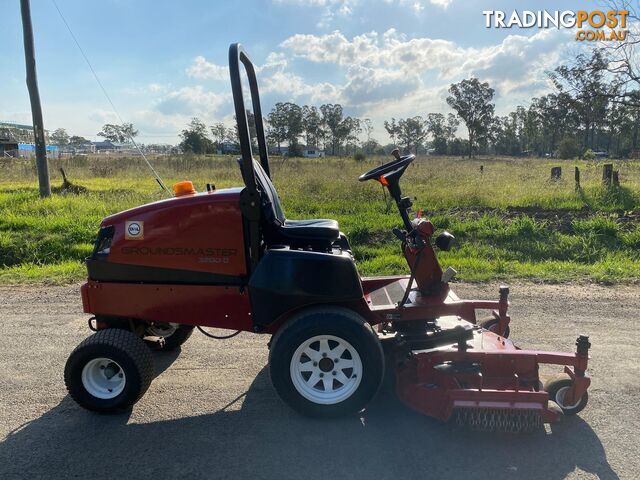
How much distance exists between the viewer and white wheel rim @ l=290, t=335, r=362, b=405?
335 cm

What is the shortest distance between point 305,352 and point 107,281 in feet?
5.16

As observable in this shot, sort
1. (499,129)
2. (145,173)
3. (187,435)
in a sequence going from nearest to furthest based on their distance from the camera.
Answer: (187,435) < (145,173) < (499,129)

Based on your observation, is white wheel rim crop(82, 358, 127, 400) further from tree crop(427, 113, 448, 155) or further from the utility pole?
tree crop(427, 113, 448, 155)

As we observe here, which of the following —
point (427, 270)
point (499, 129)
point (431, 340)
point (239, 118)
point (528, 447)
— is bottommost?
point (528, 447)

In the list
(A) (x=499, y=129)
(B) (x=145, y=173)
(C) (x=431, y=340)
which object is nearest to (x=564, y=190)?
(C) (x=431, y=340)

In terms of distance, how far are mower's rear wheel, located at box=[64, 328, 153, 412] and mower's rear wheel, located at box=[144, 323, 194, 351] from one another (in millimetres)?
846

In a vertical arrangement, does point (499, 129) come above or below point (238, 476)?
above

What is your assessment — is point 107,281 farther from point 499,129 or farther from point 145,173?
point 499,129

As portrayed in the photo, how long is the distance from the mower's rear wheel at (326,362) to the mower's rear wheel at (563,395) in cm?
119

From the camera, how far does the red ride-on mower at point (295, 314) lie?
10.7 ft

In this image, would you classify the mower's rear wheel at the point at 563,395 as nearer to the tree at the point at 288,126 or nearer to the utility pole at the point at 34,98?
the utility pole at the point at 34,98

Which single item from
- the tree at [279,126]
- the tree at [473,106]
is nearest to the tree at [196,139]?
the tree at [279,126]

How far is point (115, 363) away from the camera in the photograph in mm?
3549

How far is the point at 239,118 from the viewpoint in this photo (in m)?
3.31
